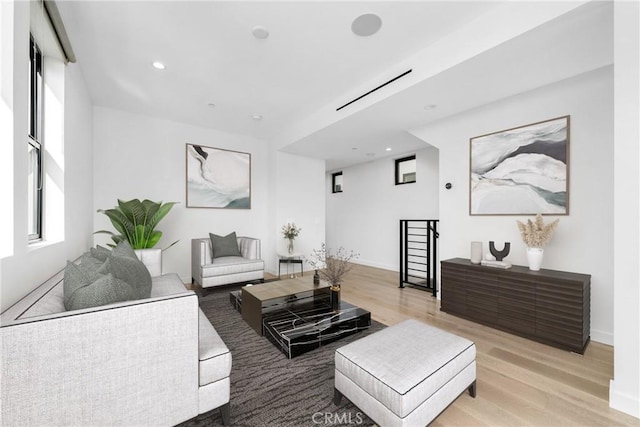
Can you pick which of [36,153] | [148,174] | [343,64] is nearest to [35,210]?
[36,153]

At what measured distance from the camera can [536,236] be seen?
264cm

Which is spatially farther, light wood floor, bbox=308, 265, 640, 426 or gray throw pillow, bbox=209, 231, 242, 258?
gray throw pillow, bbox=209, 231, 242, 258

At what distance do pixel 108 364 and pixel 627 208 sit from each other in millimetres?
2941

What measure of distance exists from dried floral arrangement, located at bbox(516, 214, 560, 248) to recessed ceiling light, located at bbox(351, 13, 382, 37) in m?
2.43

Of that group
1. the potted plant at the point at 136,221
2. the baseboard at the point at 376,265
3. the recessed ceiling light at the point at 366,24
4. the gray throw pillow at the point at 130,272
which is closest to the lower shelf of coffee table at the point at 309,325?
the gray throw pillow at the point at 130,272

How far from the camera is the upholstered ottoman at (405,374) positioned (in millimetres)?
1300

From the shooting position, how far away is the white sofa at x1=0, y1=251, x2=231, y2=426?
3.20 feet

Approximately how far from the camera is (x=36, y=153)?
80.0 inches

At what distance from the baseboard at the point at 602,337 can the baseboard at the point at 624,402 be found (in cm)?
109

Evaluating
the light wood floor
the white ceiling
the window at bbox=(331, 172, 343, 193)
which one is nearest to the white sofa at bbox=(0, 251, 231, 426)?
the light wood floor

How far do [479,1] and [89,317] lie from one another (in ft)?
10.3

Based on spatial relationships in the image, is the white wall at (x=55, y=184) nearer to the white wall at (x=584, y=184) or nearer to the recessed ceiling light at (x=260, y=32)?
the recessed ceiling light at (x=260, y=32)

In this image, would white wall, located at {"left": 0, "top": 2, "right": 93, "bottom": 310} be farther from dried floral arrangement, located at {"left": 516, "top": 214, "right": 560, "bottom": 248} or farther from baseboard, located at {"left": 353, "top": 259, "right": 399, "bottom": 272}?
baseboard, located at {"left": 353, "top": 259, "right": 399, "bottom": 272}

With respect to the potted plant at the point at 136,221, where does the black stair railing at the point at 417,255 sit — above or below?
below
